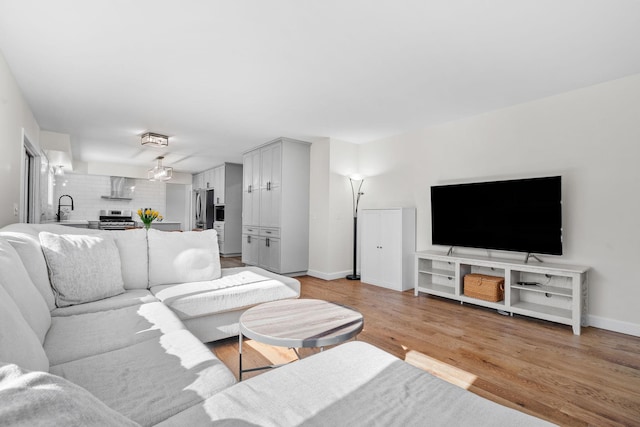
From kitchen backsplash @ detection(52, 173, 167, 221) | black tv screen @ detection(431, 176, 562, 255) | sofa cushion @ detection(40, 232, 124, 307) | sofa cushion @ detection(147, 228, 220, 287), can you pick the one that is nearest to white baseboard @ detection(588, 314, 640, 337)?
black tv screen @ detection(431, 176, 562, 255)

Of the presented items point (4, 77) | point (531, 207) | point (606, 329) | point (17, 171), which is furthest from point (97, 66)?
point (606, 329)

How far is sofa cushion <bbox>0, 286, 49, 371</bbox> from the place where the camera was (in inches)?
32.8

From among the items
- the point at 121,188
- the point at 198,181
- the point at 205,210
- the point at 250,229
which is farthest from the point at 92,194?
the point at 250,229

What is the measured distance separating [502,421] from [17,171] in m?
4.70

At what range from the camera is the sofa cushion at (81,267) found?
2061mm

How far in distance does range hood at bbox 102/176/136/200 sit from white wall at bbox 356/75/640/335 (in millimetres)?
8454

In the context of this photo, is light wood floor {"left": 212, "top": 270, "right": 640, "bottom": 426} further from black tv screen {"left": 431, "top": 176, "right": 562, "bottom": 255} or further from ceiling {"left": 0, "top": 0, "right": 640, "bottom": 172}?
ceiling {"left": 0, "top": 0, "right": 640, "bottom": 172}

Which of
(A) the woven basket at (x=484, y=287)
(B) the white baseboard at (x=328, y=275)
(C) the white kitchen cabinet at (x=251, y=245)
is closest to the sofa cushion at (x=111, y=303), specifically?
(B) the white baseboard at (x=328, y=275)

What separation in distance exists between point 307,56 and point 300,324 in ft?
7.22

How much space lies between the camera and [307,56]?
105 inches

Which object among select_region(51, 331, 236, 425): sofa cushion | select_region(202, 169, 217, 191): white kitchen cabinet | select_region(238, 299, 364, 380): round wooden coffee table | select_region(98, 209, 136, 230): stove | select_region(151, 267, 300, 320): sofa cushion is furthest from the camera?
select_region(202, 169, 217, 191): white kitchen cabinet

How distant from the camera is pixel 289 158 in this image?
5.47m

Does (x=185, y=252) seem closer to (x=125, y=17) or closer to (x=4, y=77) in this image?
(x=125, y=17)

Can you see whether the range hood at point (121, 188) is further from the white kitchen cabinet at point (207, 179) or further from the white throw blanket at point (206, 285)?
the white throw blanket at point (206, 285)
